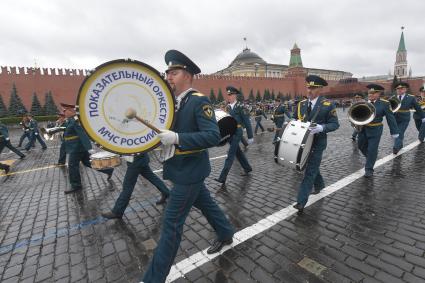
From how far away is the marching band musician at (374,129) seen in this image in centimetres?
569

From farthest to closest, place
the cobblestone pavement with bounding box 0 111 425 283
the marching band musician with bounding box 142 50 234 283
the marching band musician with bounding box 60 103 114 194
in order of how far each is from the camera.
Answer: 1. the marching band musician with bounding box 60 103 114 194
2. the cobblestone pavement with bounding box 0 111 425 283
3. the marching band musician with bounding box 142 50 234 283

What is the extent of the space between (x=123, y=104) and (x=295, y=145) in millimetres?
2627

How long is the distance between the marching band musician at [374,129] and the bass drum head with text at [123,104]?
17.2 feet

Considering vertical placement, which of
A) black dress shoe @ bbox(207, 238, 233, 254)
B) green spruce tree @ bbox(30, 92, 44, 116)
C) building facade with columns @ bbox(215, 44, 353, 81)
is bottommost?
black dress shoe @ bbox(207, 238, 233, 254)

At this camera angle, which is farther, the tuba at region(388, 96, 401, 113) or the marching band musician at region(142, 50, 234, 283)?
the tuba at region(388, 96, 401, 113)

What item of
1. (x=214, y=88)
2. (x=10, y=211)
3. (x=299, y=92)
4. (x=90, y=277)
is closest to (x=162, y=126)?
(x=90, y=277)

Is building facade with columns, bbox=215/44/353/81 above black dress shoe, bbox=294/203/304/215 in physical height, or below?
above

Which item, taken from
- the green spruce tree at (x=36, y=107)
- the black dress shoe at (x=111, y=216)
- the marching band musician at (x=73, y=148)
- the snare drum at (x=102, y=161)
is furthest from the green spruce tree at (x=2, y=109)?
the black dress shoe at (x=111, y=216)

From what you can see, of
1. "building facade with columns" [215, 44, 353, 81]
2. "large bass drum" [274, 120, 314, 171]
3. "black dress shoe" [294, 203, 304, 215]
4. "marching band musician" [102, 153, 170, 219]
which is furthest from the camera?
"building facade with columns" [215, 44, 353, 81]

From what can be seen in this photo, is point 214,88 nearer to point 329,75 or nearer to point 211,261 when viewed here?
point 211,261

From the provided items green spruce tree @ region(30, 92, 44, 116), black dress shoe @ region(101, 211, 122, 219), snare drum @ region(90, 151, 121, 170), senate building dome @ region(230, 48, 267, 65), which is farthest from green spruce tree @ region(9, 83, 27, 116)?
senate building dome @ region(230, 48, 267, 65)

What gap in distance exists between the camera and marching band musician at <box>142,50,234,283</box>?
2387 mm

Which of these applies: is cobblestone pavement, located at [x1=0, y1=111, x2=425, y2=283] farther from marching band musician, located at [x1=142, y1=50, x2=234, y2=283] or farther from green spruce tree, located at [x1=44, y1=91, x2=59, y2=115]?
green spruce tree, located at [x1=44, y1=91, x2=59, y2=115]

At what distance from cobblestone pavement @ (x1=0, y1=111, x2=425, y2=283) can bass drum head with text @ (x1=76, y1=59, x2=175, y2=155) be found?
1612 millimetres
